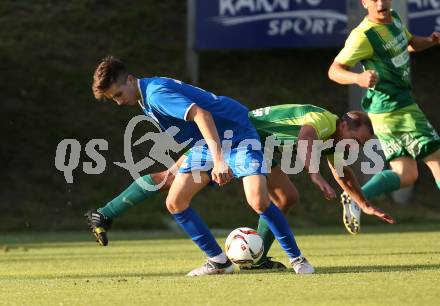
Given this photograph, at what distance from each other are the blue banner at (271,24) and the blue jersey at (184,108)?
36.0 feet

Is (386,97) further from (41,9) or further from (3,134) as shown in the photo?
(41,9)

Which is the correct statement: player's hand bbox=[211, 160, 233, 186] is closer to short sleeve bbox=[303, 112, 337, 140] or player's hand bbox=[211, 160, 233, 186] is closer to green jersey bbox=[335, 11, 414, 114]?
short sleeve bbox=[303, 112, 337, 140]

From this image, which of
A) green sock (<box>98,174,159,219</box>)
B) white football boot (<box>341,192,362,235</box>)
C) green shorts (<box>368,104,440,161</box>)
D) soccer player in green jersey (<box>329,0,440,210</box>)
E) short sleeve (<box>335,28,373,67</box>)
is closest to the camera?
green sock (<box>98,174,159,219</box>)

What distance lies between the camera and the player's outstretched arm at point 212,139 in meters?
8.12

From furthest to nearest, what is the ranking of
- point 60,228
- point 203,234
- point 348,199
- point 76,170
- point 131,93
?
point 76,170 < point 60,228 < point 348,199 < point 203,234 < point 131,93

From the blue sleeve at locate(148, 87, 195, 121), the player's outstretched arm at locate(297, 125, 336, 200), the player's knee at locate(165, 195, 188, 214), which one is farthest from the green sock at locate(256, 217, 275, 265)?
the blue sleeve at locate(148, 87, 195, 121)

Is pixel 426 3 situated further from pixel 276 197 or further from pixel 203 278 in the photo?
pixel 203 278

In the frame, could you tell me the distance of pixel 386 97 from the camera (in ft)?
33.7

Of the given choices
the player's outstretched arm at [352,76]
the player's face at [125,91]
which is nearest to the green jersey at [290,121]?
the player's outstretched arm at [352,76]

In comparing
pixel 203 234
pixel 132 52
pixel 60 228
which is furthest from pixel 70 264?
pixel 132 52

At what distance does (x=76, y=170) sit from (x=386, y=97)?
368 inches

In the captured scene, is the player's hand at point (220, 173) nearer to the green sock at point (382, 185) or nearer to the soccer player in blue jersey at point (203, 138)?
the soccer player in blue jersey at point (203, 138)

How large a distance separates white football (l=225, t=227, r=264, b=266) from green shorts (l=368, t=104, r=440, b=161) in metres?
1.78

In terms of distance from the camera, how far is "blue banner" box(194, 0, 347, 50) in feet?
65.3
